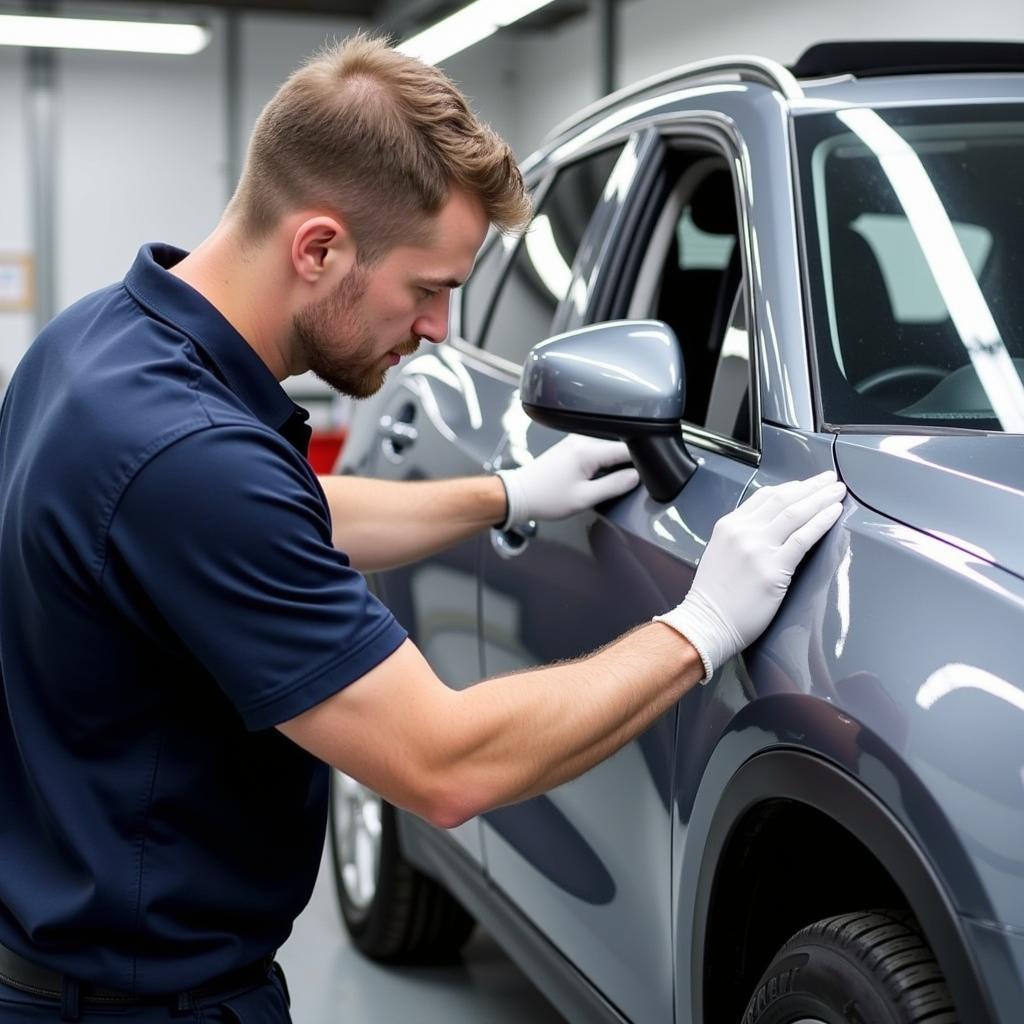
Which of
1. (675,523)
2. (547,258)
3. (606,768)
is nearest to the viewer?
(675,523)

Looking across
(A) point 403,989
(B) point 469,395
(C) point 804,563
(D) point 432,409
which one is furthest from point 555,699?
(A) point 403,989

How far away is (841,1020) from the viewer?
135 centimetres

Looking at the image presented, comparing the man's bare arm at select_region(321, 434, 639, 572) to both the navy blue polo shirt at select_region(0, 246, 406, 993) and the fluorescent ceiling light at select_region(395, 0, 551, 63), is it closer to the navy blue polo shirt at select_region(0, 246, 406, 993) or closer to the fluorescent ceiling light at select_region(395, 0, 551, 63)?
the navy blue polo shirt at select_region(0, 246, 406, 993)

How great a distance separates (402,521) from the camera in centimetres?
238

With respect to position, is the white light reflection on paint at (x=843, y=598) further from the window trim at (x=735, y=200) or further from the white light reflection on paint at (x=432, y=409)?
the white light reflection on paint at (x=432, y=409)

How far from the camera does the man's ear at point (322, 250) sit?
155cm

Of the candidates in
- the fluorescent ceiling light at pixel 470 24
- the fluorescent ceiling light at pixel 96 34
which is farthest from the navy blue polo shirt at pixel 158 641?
the fluorescent ceiling light at pixel 96 34

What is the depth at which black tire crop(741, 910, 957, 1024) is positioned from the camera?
4.19 ft

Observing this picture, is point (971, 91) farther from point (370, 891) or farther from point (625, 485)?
point (370, 891)

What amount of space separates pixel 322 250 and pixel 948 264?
824 millimetres

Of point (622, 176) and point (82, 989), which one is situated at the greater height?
point (622, 176)

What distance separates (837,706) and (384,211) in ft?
2.23

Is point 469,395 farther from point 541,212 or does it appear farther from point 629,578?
point 629,578

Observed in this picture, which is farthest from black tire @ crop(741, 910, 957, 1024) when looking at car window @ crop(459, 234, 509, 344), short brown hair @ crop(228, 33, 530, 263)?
car window @ crop(459, 234, 509, 344)
